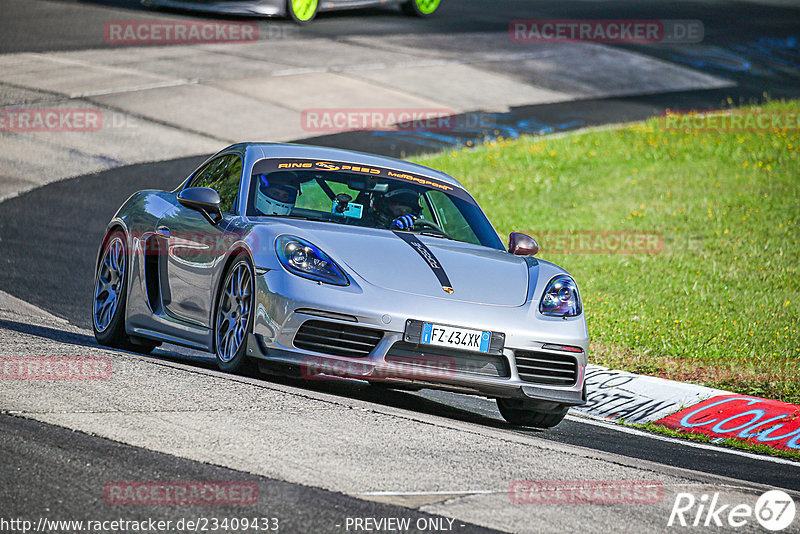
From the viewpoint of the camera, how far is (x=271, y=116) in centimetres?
1898

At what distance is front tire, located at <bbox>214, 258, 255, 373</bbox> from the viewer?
6.90 meters

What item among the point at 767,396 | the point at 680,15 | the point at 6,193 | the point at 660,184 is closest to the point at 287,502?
the point at 767,396

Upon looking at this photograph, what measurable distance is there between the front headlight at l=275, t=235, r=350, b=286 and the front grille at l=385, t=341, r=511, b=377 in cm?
48

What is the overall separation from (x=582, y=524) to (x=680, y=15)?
33.1 metres

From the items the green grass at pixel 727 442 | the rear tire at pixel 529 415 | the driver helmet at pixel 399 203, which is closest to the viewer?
the rear tire at pixel 529 415

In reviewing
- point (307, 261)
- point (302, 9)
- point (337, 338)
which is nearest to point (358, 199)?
point (307, 261)

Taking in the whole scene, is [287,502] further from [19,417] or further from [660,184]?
[660,184]
